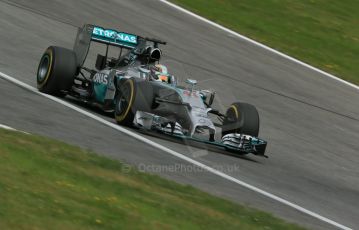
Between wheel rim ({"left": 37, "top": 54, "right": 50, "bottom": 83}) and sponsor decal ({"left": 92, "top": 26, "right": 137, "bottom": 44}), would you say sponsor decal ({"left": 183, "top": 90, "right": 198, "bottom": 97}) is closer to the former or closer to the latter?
sponsor decal ({"left": 92, "top": 26, "right": 137, "bottom": 44})

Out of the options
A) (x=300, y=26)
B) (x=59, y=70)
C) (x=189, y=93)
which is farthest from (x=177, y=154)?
(x=300, y=26)

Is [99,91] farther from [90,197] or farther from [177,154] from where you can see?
[90,197]

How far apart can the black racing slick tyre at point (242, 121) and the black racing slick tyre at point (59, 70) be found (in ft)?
Answer: 9.12

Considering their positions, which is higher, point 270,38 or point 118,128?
point 270,38

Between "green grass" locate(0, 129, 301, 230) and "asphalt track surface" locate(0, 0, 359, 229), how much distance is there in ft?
2.80

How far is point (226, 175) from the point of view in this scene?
1301cm

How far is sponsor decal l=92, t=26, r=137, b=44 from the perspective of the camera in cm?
1623

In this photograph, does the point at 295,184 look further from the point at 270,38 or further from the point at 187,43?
the point at 270,38

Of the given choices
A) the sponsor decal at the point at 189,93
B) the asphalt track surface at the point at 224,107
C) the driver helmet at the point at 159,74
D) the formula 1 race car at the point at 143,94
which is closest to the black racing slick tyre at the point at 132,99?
the formula 1 race car at the point at 143,94

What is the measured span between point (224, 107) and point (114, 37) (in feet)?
10.1

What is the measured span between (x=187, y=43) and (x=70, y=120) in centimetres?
838

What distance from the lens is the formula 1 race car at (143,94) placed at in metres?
14.0

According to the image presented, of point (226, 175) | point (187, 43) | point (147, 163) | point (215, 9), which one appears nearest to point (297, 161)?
point (226, 175)

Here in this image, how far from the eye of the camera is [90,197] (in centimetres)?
942
